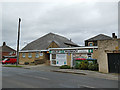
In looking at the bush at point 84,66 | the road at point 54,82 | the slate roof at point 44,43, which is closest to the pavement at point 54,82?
the road at point 54,82

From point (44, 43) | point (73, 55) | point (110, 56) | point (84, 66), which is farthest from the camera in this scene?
point (44, 43)

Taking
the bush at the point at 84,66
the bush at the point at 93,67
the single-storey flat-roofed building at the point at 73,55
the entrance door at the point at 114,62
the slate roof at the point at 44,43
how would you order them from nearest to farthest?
the entrance door at the point at 114,62
the bush at the point at 93,67
the bush at the point at 84,66
the single-storey flat-roofed building at the point at 73,55
the slate roof at the point at 44,43

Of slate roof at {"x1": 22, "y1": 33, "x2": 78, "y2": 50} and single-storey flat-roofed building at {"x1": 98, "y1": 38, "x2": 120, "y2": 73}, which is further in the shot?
slate roof at {"x1": 22, "y1": 33, "x2": 78, "y2": 50}

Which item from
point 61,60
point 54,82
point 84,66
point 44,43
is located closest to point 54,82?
point 54,82

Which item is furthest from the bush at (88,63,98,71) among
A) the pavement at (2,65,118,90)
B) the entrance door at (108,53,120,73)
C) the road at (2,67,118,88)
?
the road at (2,67,118,88)

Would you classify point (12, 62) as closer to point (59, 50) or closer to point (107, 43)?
point (59, 50)

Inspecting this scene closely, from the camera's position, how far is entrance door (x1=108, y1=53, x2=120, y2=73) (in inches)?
550

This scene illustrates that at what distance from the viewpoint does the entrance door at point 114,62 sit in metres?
14.0

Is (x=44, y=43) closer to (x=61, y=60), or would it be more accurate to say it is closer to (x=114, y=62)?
(x=61, y=60)

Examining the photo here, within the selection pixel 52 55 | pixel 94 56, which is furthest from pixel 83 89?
pixel 52 55

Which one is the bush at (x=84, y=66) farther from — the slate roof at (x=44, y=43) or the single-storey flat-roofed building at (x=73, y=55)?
the slate roof at (x=44, y=43)

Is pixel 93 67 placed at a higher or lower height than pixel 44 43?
lower

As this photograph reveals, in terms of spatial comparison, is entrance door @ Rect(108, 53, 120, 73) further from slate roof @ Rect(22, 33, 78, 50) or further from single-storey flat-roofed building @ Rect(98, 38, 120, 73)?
slate roof @ Rect(22, 33, 78, 50)

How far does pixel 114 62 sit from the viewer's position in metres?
14.2
